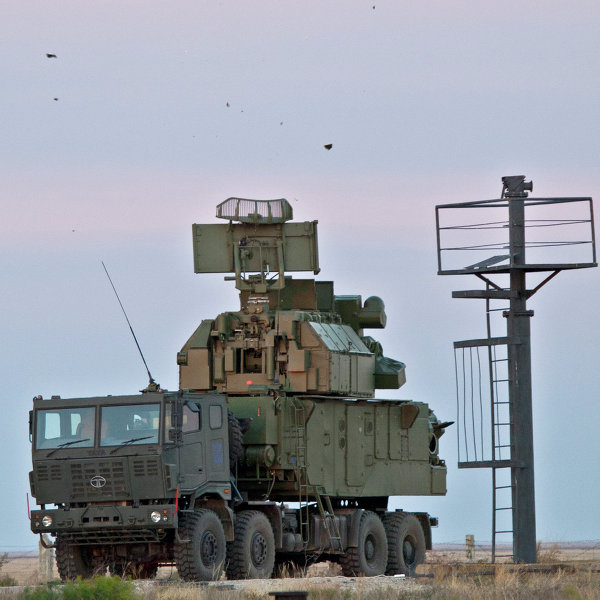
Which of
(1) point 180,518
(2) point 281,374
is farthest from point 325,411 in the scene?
(1) point 180,518

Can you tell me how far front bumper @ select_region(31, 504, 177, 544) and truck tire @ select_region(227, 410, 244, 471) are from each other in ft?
7.44

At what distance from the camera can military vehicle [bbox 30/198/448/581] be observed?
2492 centimetres

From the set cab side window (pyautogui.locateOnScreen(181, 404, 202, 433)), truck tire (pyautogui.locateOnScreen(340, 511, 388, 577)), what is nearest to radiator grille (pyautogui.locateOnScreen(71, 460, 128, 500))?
cab side window (pyautogui.locateOnScreen(181, 404, 202, 433))

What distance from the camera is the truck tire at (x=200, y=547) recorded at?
24.6 metres

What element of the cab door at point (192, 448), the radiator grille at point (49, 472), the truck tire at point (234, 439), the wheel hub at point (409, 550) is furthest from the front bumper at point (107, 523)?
the wheel hub at point (409, 550)

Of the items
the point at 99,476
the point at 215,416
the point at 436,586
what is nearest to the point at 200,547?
the point at 99,476

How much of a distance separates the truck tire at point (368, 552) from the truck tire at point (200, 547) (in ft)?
15.1

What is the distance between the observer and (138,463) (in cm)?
2473

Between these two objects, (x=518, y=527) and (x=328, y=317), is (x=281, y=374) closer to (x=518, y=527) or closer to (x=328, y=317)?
(x=328, y=317)

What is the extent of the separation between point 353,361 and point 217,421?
16.6 feet

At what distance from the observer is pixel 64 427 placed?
2545 centimetres

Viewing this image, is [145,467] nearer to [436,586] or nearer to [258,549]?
[258,549]

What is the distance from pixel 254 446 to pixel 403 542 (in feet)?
17.0

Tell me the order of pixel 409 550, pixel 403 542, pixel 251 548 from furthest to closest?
pixel 409 550, pixel 403 542, pixel 251 548
